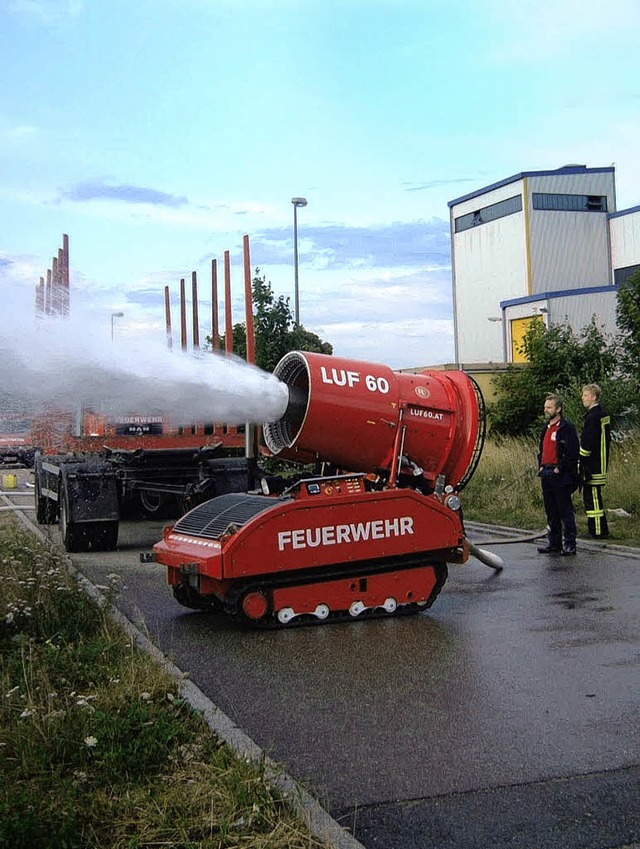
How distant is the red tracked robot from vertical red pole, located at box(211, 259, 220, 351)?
1071 cm

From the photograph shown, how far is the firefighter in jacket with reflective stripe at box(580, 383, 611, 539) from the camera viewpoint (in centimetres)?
1248

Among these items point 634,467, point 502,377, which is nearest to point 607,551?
point 634,467

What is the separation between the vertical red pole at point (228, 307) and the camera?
1914 centimetres

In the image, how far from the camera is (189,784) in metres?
4.32

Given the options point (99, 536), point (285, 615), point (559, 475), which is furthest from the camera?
point (99, 536)

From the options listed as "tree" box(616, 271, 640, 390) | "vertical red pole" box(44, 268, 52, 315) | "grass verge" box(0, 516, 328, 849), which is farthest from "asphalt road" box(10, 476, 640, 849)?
"tree" box(616, 271, 640, 390)

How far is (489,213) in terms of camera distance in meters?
53.1

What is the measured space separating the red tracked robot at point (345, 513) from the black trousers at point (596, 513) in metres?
4.22

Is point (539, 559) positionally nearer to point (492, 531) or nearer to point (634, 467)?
point (492, 531)

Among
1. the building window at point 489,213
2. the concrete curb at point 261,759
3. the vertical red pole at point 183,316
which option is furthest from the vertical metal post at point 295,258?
the building window at point 489,213

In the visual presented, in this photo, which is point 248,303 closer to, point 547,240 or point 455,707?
point 455,707

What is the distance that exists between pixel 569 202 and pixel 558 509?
4196 cm

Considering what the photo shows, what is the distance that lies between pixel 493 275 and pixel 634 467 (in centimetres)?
3716

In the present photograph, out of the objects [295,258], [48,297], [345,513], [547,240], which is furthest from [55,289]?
[547,240]
